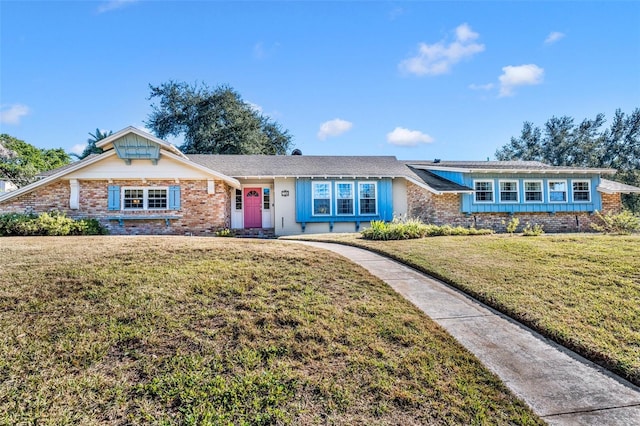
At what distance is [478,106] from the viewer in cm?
1950

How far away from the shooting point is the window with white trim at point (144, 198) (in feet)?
47.5

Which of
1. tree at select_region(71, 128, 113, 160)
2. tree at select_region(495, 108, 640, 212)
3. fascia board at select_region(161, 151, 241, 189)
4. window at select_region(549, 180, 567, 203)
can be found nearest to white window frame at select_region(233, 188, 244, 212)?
fascia board at select_region(161, 151, 241, 189)

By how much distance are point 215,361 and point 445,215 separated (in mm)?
15167

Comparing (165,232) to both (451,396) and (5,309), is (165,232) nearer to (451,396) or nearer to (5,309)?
(5,309)

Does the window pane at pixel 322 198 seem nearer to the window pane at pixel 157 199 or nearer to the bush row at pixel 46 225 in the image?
the window pane at pixel 157 199

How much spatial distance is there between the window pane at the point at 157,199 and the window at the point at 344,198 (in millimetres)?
7701

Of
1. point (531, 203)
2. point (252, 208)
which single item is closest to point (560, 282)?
point (531, 203)

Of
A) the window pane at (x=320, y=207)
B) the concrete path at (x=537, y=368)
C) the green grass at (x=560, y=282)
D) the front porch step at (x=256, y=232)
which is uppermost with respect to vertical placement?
the window pane at (x=320, y=207)

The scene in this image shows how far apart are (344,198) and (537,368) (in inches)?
509

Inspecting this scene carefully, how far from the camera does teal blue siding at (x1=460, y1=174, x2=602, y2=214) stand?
55.4 ft

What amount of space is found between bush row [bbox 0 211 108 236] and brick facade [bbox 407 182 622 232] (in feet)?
45.3

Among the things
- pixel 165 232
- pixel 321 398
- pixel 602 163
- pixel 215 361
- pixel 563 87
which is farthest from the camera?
pixel 602 163

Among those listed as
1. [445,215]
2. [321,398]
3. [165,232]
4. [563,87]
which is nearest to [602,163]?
[563,87]

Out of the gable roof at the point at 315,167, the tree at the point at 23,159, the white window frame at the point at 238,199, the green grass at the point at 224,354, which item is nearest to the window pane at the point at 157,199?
the gable roof at the point at 315,167
